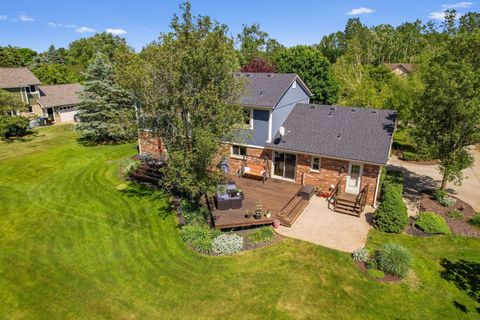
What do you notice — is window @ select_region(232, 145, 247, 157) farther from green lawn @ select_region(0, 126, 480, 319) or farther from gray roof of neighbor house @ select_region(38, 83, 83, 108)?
gray roof of neighbor house @ select_region(38, 83, 83, 108)

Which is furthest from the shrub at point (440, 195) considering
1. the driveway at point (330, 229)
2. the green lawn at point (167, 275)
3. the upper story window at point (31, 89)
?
the upper story window at point (31, 89)

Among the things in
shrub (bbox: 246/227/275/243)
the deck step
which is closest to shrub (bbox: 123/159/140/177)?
shrub (bbox: 246/227/275/243)

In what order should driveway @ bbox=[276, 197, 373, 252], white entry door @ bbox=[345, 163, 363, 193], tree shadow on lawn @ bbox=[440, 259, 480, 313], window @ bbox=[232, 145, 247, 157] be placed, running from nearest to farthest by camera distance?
1. tree shadow on lawn @ bbox=[440, 259, 480, 313]
2. driveway @ bbox=[276, 197, 373, 252]
3. white entry door @ bbox=[345, 163, 363, 193]
4. window @ bbox=[232, 145, 247, 157]

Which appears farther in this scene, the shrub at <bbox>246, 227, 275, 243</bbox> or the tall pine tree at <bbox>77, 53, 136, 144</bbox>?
the tall pine tree at <bbox>77, 53, 136, 144</bbox>

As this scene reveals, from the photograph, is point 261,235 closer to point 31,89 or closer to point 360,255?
point 360,255

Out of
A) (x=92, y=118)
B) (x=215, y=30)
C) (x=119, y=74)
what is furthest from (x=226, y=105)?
(x=92, y=118)

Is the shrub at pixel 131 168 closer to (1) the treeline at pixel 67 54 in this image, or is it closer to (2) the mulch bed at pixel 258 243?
(2) the mulch bed at pixel 258 243
